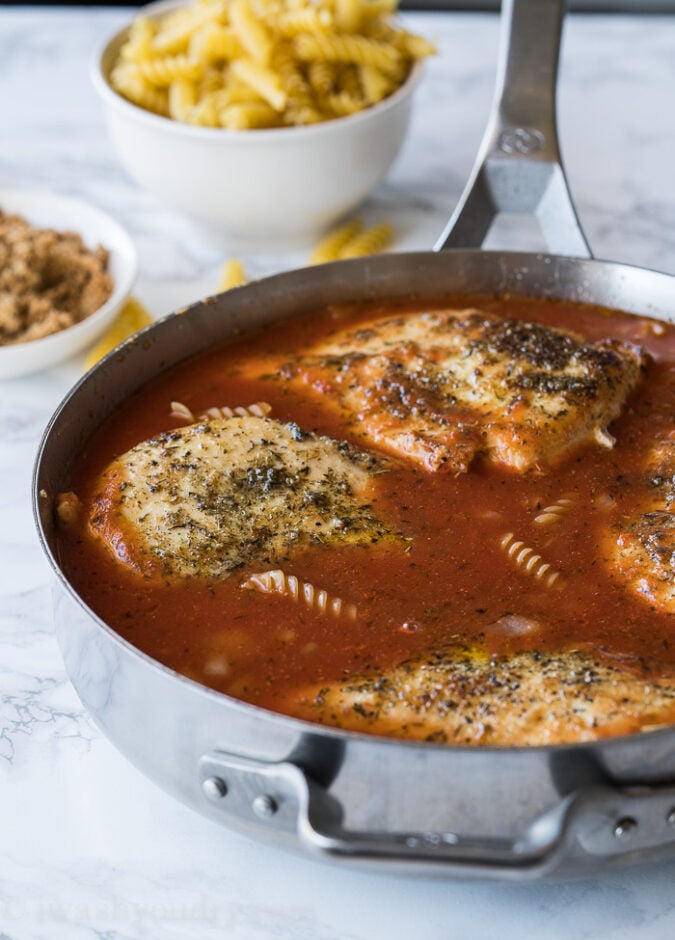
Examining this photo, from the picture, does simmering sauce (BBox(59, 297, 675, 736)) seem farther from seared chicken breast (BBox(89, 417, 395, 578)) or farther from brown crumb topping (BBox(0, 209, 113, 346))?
brown crumb topping (BBox(0, 209, 113, 346))

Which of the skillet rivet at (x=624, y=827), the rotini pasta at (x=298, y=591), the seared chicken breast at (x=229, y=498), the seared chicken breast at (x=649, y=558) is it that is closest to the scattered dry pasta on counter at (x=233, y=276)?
the seared chicken breast at (x=229, y=498)

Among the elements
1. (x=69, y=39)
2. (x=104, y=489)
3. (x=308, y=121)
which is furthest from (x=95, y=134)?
(x=104, y=489)

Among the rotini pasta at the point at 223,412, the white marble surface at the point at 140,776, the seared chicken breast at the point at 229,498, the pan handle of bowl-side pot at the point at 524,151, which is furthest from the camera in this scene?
the pan handle of bowl-side pot at the point at 524,151

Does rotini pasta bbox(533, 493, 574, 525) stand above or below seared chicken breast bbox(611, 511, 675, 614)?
below

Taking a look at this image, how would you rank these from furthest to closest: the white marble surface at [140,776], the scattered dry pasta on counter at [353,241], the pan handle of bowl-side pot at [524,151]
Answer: the scattered dry pasta on counter at [353,241], the pan handle of bowl-side pot at [524,151], the white marble surface at [140,776]

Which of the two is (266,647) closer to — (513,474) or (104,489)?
(104,489)

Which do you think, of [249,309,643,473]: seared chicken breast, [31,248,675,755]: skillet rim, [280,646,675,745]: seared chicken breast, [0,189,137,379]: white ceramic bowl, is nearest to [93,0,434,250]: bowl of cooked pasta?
[0,189,137,379]: white ceramic bowl

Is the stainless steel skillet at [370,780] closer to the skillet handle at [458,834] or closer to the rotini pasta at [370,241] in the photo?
the skillet handle at [458,834]
